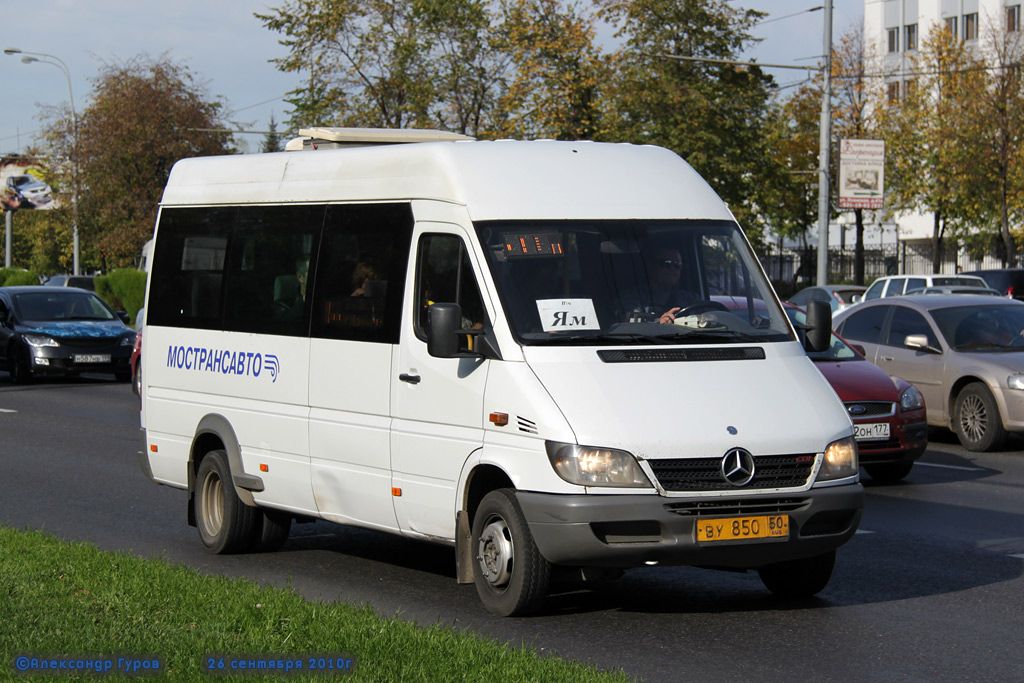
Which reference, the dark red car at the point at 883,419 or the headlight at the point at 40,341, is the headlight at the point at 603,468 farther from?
the headlight at the point at 40,341

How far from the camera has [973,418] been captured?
1570cm

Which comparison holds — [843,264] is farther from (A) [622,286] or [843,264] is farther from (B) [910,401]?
(A) [622,286]

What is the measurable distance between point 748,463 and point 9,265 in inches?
2450

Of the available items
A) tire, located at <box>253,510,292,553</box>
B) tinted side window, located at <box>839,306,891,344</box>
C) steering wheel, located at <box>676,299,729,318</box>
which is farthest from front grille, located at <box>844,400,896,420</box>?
tire, located at <box>253,510,292,553</box>

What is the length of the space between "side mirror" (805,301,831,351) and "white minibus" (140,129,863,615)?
0.02 m

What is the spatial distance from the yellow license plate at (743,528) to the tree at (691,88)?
41903mm

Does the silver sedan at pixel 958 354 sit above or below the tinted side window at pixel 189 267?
below

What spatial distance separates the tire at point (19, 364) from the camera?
25.2m

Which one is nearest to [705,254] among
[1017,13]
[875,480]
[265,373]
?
[265,373]

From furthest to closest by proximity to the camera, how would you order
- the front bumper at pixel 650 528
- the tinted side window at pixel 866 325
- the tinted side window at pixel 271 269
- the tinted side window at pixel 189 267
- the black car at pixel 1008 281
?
the black car at pixel 1008 281, the tinted side window at pixel 866 325, the tinted side window at pixel 189 267, the tinted side window at pixel 271 269, the front bumper at pixel 650 528

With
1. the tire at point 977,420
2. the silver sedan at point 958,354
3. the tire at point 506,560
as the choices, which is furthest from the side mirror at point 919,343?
the tire at point 506,560

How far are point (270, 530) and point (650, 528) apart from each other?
136 inches

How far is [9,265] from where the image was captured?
212ft

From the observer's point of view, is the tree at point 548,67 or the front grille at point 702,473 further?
the tree at point 548,67
